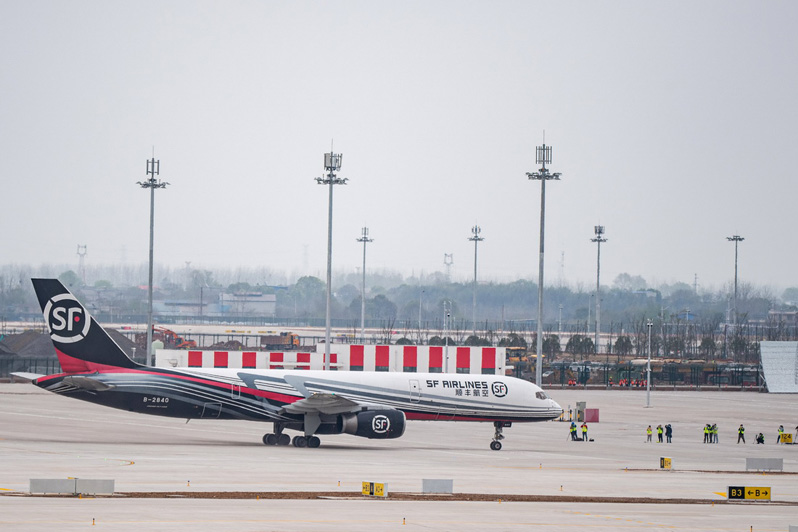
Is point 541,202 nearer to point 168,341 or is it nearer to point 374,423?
point 374,423

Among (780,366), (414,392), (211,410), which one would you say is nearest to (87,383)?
(211,410)

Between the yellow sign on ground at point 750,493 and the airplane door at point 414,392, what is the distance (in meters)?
18.9

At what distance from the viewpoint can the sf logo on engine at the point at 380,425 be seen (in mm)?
46938

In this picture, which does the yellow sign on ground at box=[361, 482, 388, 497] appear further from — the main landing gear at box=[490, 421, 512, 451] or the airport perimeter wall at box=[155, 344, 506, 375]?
the airport perimeter wall at box=[155, 344, 506, 375]

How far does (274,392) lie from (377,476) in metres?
12.0

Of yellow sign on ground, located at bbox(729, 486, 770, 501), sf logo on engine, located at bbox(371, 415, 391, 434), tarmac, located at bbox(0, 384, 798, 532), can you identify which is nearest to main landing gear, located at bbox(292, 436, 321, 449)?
tarmac, located at bbox(0, 384, 798, 532)

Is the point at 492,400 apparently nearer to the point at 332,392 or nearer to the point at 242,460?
the point at 332,392

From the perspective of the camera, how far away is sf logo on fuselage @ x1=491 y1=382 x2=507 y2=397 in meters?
51.6

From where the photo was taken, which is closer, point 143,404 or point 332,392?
point 143,404

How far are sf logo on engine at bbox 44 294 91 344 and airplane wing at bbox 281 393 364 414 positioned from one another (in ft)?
30.0

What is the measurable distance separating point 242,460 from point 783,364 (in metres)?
87.9

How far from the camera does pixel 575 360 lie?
137 metres

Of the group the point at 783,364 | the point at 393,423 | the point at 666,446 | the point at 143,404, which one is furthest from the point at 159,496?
the point at 783,364

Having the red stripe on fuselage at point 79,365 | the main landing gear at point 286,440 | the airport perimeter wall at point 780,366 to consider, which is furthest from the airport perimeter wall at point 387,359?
the airport perimeter wall at point 780,366
